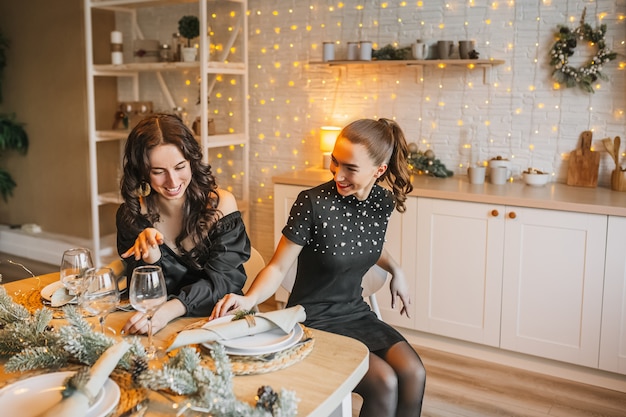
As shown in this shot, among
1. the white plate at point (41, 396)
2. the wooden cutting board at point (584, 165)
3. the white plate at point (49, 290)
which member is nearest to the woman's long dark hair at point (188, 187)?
the white plate at point (49, 290)

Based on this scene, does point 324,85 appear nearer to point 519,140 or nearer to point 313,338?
point 519,140

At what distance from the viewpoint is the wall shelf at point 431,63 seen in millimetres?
3582

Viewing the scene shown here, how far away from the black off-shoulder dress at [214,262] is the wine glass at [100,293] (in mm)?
477

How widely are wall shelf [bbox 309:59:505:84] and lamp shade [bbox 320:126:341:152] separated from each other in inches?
15.3


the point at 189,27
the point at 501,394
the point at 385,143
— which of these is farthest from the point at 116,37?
the point at 501,394

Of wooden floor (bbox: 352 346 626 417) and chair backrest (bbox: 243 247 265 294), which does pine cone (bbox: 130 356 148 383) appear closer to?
chair backrest (bbox: 243 247 265 294)

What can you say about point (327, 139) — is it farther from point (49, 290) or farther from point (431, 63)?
point (49, 290)

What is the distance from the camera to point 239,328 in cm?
A: 158

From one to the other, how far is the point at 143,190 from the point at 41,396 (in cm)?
99

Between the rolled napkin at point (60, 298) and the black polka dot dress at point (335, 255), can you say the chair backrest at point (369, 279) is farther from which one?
the rolled napkin at point (60, 298)

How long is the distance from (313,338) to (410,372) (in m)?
0.50

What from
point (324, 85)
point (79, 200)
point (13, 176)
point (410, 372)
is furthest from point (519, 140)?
point (13, 176)

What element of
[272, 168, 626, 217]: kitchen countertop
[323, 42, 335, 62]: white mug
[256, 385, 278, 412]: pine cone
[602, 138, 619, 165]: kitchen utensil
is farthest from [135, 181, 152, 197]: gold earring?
[602, 138, 619, 165]: kitchen utensil

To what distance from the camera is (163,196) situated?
7.40 feet
